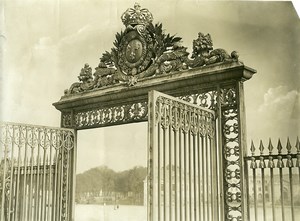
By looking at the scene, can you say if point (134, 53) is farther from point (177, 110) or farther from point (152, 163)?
point (152, 163)

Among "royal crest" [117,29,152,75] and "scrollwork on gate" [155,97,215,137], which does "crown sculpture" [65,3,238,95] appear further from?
"scrollwork on gate" [155,97,215,137]

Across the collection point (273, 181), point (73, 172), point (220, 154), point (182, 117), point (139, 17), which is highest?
point (139, 17)

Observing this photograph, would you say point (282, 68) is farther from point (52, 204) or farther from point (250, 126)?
point (52, 204)

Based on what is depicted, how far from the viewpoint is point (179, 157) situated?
368 centimetres

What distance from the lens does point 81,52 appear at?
7137mm

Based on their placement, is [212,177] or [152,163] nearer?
[152,163]

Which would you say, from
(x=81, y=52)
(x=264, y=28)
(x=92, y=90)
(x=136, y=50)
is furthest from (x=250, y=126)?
(x=81, y=52)

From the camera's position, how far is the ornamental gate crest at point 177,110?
357 centimetres

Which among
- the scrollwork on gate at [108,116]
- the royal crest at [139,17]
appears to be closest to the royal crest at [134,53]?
the royal crest at [139,17]

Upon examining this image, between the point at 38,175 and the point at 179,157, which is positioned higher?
the point at 179,157

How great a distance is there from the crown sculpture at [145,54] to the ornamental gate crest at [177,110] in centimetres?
1

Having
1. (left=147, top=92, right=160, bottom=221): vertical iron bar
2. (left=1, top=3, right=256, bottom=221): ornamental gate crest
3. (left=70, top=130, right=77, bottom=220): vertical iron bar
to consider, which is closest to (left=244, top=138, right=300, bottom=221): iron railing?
(left=1, top=3, right=256, bottom=221): ornamental gate crest

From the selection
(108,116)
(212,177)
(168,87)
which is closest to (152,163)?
(212,177)

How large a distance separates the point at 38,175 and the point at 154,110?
251 cm
